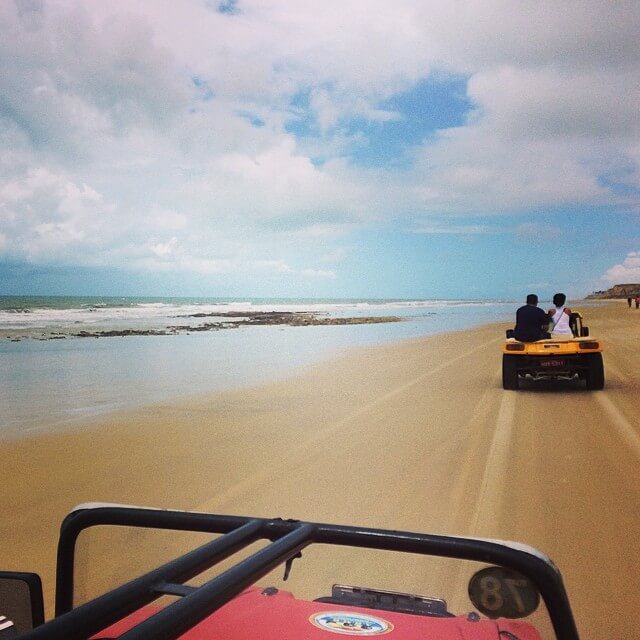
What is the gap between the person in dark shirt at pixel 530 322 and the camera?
11.3 m

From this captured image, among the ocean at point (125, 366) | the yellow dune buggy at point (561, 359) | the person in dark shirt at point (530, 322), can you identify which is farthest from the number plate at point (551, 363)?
the ocean at point (125, 366)

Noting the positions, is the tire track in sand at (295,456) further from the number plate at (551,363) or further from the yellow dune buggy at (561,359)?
the number plate at (551,363)

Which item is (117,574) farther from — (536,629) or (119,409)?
(119,409)

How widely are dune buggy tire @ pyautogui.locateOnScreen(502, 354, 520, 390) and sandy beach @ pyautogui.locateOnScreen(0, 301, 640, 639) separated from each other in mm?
177

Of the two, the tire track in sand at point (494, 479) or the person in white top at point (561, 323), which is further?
the person in white top at point (561, 323)

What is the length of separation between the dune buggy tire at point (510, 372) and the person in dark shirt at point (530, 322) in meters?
0.39

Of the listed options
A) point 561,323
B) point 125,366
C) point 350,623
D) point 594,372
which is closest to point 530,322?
point 561,323

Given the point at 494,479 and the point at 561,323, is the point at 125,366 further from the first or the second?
the point at 494,479

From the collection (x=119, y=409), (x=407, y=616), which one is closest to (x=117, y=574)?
(x=407, y=616)

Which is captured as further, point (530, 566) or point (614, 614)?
point (614, 614)

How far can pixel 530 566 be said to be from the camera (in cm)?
142

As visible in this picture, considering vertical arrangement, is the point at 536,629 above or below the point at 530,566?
below

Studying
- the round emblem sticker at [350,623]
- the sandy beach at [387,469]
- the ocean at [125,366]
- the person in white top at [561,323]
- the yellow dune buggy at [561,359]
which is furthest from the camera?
the person in white top at [561,323]

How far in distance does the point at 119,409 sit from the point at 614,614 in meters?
8.06
